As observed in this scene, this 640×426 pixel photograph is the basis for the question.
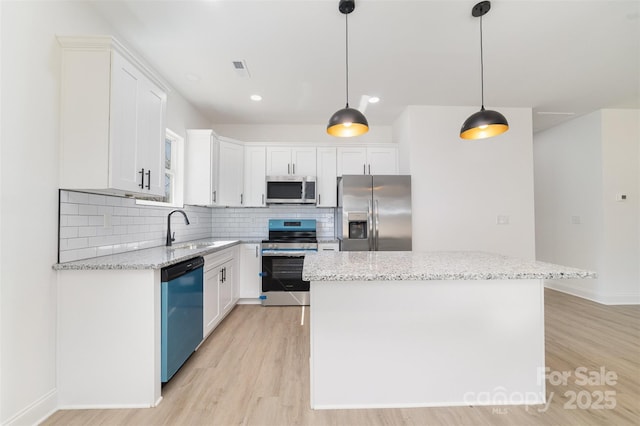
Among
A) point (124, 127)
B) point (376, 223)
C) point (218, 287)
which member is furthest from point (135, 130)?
point (376, 223)

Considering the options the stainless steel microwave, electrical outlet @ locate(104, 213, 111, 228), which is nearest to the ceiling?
the stainless steel microwave

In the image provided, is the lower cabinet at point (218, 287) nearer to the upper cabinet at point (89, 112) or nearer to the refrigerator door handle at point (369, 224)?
the upper cabinet at point (89, 112)

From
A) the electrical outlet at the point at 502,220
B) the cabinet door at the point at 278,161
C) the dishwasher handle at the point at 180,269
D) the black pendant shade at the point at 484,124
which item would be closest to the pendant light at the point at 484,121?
the black pendant shade at the point at 484,124

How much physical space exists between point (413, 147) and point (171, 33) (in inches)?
117

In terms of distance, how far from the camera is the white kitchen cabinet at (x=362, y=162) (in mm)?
4164

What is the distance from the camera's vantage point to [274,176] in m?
4.10

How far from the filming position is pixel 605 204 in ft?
13.1

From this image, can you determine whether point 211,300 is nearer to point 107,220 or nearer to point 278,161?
point 107,220

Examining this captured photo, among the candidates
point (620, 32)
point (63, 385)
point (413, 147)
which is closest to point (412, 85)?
point (413, 147)

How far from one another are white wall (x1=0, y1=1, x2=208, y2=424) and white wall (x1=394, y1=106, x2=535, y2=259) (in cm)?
358

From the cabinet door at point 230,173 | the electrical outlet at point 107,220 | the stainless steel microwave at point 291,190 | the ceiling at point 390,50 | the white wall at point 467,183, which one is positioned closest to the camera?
the ceiling at point 390,50

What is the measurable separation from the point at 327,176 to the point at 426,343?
2.82m

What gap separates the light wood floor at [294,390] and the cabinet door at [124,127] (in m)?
1.50

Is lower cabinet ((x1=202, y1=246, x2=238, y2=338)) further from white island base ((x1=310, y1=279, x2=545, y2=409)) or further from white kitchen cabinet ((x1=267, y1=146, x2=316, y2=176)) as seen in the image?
white island base ((x1=310, y1=279, x2=545, y2=409))
